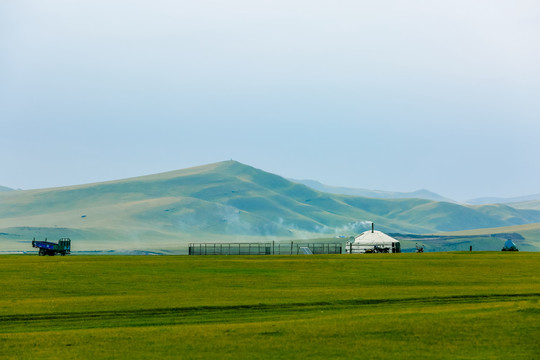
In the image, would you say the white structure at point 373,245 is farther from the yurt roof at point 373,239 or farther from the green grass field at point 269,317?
the green grass field at point 269,317

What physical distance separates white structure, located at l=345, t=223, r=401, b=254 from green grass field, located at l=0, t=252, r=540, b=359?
8308cm

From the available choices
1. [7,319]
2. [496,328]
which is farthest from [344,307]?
[7,319]

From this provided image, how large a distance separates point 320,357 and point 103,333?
9.91m

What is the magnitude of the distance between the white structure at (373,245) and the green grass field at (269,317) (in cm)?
8308

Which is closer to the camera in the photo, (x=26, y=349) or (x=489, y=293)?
(x=26, y=349)

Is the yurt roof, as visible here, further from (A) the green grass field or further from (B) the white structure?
(A) the green grass field

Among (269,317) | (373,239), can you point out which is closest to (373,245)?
(373,239)

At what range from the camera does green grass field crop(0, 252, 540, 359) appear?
897 inches

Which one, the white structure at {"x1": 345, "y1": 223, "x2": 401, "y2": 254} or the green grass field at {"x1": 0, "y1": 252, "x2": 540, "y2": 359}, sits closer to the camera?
the green grass field at {"x1": 0, "y1": 252, "x2": 540, "y2": 359}

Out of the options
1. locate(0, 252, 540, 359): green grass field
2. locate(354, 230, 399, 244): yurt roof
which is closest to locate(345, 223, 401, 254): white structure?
locate(354, 230, 399, 244): yurt roof

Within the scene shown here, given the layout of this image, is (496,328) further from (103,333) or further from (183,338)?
(103,333)

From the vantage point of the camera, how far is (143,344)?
79.3ft

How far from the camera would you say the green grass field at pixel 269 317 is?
74.7 feet

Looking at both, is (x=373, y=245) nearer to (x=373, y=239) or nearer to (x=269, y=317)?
(x=373, y=239)
